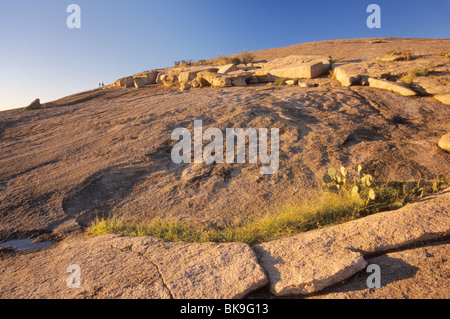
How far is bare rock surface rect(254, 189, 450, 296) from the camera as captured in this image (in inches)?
76.4

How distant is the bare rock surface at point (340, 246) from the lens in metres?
1.94

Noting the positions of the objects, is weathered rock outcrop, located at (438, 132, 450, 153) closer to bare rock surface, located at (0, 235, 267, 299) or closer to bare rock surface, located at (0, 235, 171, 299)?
bare rock surface, located at (0, 235, 267, 299)

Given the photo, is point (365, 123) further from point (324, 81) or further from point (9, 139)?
point (9, 139)

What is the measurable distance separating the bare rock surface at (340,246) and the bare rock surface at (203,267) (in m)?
0.17

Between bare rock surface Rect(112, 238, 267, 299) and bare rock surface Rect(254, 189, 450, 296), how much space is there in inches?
6.8

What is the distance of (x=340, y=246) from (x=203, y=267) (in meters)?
1.27

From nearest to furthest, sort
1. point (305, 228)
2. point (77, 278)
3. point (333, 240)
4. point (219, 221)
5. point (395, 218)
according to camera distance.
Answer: point (77, 278) → point (333, 240) → point (395, 218) → point (305, 228) → point (219, 221)

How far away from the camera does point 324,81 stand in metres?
8.97

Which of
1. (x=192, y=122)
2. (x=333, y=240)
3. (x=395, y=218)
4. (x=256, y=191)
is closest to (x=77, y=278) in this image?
(x=333, y=240)

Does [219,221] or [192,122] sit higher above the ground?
[192,122]

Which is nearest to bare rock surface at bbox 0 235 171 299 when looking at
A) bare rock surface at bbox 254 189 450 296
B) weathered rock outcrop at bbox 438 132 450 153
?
bare rock surface at bbox 254 189 450 296

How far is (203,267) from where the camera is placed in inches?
84.7

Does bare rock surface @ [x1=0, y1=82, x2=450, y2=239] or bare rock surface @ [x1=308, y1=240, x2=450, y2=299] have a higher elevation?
bare rock surface @ [x1=0, y1=82, x2=450, y2=239]
